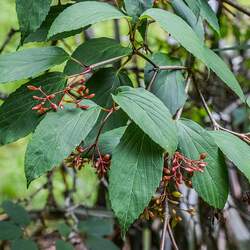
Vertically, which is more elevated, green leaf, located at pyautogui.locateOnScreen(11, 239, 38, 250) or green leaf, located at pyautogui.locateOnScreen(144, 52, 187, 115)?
green leaf, located at pyautogui.locateOnScreen(144, 52, 187, 115)

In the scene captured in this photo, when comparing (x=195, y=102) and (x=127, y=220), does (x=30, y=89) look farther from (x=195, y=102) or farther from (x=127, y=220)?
(x=195, y=102)

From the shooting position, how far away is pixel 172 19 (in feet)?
2.08

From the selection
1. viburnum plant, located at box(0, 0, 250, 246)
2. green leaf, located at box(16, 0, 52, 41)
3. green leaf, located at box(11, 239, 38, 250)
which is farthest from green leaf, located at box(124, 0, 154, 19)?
green leaf, located at box(11, 239, 38, 250)

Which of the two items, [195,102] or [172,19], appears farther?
[195,102]

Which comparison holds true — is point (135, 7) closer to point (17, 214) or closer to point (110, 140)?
point (110, 140)

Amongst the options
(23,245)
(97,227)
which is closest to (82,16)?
(23,245)

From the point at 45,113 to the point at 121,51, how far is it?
0.53 feet

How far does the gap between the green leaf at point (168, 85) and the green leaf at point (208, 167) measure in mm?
102

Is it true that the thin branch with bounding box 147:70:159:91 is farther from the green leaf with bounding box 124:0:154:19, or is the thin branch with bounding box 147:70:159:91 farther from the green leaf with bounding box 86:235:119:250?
the green leaf with bounding box 86:235:119:250

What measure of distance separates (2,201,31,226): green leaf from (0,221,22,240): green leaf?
0.14ft

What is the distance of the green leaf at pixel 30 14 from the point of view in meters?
0.65

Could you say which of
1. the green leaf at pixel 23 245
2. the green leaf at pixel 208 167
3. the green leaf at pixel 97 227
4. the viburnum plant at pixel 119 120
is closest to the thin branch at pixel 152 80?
the viburnum plant at pixel 119 120

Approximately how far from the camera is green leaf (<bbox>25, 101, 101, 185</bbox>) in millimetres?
589

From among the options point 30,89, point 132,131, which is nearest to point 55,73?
point 30,89
